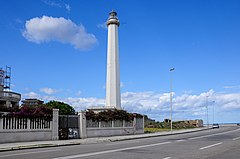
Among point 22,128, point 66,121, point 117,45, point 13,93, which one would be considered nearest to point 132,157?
point 22,128

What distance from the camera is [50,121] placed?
28.1 metres

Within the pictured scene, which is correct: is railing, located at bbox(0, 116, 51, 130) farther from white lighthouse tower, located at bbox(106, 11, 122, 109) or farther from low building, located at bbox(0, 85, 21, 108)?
white lighthouse tower, located at bbox(106, 11, 122, 109)

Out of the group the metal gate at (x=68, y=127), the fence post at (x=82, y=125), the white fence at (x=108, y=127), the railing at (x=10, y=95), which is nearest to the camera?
the metal gate at (x=68, y=127)

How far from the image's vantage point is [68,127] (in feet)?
99.6

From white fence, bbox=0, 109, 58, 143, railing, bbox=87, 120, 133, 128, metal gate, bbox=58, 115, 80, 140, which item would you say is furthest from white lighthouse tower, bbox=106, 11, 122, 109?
white fence, bbox=0, 109, 58, 143

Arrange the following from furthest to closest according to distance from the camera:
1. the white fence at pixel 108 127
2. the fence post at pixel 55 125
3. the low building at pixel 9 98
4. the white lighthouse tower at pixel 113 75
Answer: the white lighthouse tower at pixel 113 75
the low building at pixel 9 98
the white fence at pixel 108 127
the fence post at pixel 55 125

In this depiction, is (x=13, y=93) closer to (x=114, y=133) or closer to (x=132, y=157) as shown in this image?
(x=114, y=133)

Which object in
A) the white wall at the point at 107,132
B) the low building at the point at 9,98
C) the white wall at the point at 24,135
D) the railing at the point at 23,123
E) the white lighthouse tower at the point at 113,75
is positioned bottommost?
the white wall at the point at 107,132

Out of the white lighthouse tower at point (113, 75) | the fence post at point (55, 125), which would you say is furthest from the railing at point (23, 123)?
the white lighthouse tower at point (113, 75)

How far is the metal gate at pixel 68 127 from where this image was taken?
29.5m

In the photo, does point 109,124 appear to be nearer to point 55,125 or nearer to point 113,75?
point 55,125

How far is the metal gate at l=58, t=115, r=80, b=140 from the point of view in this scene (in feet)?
96.8

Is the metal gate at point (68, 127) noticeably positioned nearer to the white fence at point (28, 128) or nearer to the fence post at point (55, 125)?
the fence post at point (55, 125)

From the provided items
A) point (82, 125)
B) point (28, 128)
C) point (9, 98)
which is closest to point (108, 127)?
point (82, 125)
